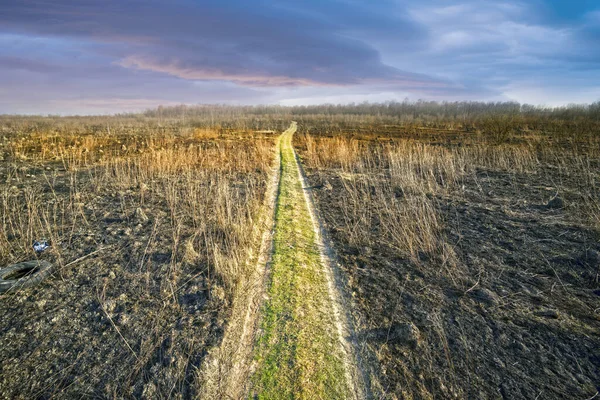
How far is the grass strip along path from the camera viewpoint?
95.5 inches

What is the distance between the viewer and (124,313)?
3.14 m

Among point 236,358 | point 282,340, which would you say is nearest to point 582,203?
point 282,340

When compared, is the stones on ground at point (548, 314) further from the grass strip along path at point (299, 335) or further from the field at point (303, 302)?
the grass strip along path at point (299, 335)

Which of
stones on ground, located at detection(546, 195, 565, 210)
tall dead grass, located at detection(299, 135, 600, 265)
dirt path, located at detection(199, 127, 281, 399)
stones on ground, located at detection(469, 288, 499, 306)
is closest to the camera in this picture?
dirt path, located at detection(199, 127, 281, 399)

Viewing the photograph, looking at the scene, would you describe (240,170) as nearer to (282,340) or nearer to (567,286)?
(282,340)

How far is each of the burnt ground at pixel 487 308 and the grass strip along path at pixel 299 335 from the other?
36cm

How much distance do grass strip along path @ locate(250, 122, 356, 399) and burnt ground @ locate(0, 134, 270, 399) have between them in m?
0.51

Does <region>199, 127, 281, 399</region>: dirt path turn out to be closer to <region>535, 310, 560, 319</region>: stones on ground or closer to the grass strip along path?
the grass strip along path

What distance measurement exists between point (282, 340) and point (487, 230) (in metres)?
4.41

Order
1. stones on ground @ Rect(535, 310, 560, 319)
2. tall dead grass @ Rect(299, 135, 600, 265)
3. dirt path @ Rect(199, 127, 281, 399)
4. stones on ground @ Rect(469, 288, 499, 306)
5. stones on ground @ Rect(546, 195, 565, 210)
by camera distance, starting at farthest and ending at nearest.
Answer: stones on ground @ Rect(546, 195, 565, 210) → tall dead grass @ Rect(299, 135, 600, 265) → stones on ground @ Rect(469, 288, 499, 306) → stones on ground @ Rect(535, 310, 560, 319) → dirt path @ Rect(199, 127, 281, 399)

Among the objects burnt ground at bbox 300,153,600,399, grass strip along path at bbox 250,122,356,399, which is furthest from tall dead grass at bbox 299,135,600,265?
grass strip along path at bbox 250,122,356,399

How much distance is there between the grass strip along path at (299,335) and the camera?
243 centimetres

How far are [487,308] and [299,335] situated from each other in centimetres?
210

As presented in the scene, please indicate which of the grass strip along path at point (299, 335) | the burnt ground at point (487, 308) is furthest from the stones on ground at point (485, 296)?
the grass strip along path at point (299, 335)
